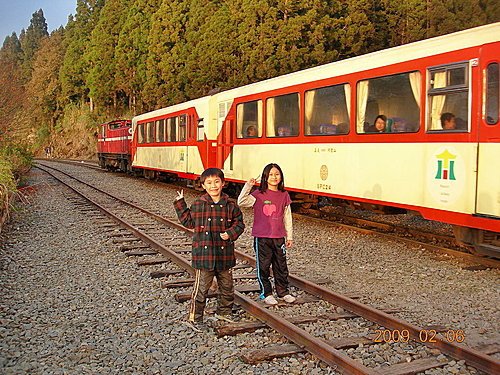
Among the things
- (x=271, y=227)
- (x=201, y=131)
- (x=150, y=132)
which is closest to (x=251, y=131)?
(x=201, y=131)

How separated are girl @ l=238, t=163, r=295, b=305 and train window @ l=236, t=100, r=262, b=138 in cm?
693

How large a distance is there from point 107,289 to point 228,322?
1.98 metres

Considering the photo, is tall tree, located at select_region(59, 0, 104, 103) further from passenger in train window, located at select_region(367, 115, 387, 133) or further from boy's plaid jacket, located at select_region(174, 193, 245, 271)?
boy's plaid jacket, located at select_region(174, 193, 245, 271)

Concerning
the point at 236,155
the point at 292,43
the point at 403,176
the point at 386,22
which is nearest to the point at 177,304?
the point at 403,176

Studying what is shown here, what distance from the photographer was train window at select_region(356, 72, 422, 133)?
8.22m

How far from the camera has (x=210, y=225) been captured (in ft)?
17.2

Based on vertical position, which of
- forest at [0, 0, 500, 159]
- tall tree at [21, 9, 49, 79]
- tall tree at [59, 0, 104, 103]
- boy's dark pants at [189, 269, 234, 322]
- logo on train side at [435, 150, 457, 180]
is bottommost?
boy's dark pants at [189, 269, 234, 322]

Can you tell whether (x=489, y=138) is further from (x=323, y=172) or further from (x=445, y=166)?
(x=323, y=172)

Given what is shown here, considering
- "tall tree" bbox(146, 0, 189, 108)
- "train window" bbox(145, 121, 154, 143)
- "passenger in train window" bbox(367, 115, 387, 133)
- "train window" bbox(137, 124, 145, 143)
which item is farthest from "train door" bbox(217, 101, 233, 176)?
"tall tree" bbox(146, 0, 189, 108)

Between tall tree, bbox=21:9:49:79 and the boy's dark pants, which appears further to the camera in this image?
tall tree, bbox=21:9:49:79

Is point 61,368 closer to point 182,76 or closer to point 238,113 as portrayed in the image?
point 238,113

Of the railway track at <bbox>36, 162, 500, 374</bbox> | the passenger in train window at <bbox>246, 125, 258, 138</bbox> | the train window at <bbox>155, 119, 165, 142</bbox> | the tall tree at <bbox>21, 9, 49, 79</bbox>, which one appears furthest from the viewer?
the tall tree at <bbox>21, 9, 49, 79</bbox>

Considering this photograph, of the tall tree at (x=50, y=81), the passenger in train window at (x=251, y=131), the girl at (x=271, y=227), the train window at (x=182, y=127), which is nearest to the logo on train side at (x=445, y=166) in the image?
the girl at (x=271, y=227)

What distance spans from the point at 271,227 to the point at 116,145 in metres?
25.9
